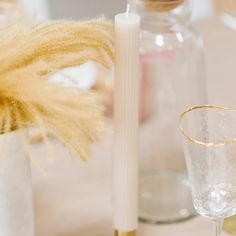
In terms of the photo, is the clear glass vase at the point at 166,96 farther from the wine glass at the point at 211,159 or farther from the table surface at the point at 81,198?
the wine glass at the point at 211,159

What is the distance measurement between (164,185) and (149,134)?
122mm

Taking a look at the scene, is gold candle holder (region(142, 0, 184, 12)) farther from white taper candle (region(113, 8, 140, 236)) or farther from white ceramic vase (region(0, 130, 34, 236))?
white ceramic vase (region(0, 130, 34, 236))

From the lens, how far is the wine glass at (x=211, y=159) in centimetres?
63

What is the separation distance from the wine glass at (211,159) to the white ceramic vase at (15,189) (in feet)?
0.55

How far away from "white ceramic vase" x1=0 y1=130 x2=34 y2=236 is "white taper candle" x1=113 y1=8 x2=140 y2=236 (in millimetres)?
106

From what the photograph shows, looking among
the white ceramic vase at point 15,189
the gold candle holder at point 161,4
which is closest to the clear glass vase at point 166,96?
the gold candle holder at point 161,4

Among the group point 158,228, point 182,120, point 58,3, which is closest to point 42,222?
point 158,228

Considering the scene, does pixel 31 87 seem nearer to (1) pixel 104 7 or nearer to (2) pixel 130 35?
(2) pixel 130 35

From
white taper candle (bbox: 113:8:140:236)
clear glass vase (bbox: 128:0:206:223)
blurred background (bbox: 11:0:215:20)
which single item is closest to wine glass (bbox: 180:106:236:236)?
white taper candle (bbox: 113:8:140:236)

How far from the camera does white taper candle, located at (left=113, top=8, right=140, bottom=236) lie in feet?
2.18

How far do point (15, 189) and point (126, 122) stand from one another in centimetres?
14

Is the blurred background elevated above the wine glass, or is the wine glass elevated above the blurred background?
the blurred background

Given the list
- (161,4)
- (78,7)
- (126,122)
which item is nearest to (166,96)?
(161,4)

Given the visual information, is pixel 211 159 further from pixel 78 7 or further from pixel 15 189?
pixel 78 7
